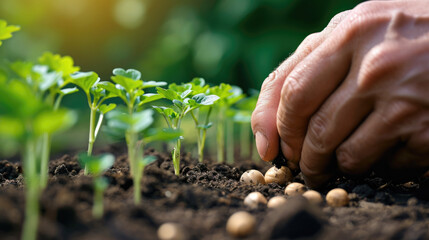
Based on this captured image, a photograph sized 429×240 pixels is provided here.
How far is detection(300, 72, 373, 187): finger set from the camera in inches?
59.0

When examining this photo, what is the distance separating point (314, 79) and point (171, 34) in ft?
13.8

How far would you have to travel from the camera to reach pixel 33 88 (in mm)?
1182

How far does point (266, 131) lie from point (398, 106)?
0.57 meters

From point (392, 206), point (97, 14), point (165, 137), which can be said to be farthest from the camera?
point (97, 14)

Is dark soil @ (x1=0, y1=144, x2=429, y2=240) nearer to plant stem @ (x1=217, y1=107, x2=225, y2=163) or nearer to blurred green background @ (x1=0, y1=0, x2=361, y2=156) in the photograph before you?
plant stem @ (x1=217, y1=107, x2=225, y2=163)

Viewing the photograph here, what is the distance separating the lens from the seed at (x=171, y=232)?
94 centimetres

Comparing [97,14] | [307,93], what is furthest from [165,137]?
[97,14]

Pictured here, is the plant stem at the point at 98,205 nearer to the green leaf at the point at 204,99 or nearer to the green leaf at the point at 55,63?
the green leaf at the point at 55,63

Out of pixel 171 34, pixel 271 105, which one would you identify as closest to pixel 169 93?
pixel 271 105

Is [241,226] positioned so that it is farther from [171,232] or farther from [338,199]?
[338,199]

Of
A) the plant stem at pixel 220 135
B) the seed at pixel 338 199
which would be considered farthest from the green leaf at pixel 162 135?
the plant stem at pixel 220 135

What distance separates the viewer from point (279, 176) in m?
1.80

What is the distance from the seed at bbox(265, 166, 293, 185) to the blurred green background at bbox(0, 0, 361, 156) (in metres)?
2.68

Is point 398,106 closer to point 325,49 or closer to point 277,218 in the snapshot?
point 325,49
